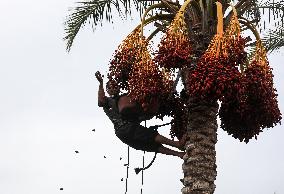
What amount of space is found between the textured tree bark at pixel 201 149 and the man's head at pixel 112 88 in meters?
0.84

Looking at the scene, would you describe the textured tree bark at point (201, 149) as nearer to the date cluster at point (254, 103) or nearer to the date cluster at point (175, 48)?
the date cluster at point (254, 103)

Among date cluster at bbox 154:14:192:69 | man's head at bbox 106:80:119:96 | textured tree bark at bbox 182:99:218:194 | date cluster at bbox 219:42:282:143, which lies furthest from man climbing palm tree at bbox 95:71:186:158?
date cluster at bbox 154:14:192:69

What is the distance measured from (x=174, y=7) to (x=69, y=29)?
2255mm

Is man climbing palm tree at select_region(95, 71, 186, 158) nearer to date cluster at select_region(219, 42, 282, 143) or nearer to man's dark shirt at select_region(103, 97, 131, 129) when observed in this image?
man's dark shirt at select_region(103, 97, 131, 129)

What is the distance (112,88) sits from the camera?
680 cm

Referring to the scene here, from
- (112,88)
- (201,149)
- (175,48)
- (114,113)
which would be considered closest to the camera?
(175,48)

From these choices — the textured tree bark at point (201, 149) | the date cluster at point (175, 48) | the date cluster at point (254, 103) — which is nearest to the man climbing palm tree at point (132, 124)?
the textured tree bark at point (201, 149)

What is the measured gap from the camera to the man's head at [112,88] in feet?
22.1

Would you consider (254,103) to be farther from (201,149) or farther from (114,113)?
(114,113)

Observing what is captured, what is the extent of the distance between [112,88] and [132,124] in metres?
0.48

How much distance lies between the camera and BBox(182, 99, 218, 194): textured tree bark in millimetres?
6089

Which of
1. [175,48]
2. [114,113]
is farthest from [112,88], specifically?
[175,48]

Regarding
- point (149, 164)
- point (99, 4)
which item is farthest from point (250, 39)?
point (99, 4)

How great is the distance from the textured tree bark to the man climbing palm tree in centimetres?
37
